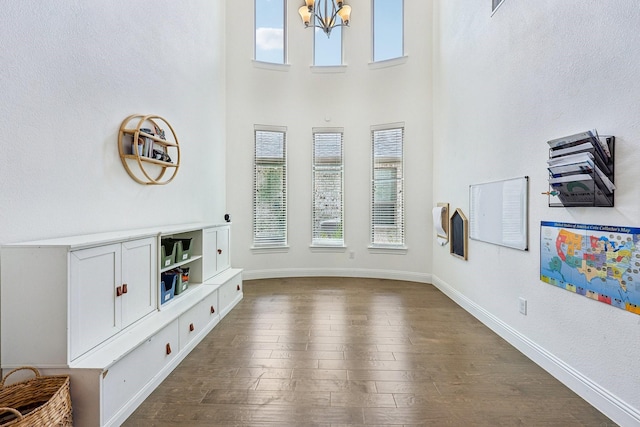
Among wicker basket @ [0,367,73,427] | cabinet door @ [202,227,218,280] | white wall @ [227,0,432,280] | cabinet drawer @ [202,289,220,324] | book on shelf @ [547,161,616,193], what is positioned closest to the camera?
wicker basket @ [0,367,73,427]

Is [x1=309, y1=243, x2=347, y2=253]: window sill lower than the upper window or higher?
lower

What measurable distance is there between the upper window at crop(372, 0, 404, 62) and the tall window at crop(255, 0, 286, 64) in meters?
1.70

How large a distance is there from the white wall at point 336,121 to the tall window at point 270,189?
124 mm

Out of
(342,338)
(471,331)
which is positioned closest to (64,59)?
(342,338)

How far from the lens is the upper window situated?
5555 mm

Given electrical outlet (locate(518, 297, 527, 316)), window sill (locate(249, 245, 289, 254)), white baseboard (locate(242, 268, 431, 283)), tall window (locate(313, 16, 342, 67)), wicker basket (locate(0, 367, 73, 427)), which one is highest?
tall window (locate(313, 16, 342, 67))

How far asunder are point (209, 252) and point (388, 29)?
4.94 m

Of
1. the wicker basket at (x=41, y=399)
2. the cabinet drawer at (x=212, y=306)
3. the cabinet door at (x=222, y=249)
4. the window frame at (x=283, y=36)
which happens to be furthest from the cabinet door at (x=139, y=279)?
the window frame at (x=283, y=36)

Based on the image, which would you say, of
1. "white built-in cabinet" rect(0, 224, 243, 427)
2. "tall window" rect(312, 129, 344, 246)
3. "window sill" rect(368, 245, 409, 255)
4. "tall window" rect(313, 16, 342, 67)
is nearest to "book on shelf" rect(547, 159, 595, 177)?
"white built-in cabinet" rect(0, 224, 243, 427)

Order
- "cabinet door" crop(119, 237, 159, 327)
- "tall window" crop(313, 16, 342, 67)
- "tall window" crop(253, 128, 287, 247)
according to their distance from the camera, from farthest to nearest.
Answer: "tall window" crop(313, 16, 342, 67), "tall window" crop(253, 128, 287, 247), "cabinet door" crop(119, 237, 159, 327)

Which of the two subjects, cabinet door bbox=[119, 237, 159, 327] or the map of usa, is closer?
the map of usa

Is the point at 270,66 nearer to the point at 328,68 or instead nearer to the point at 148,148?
the point at 328,68

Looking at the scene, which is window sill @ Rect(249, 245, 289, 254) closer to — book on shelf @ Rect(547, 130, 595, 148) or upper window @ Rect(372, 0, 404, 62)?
upper window @ Rect(372, 0, 404, 62)

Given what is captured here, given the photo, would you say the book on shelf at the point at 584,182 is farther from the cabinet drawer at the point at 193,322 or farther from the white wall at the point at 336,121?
the cabinet drawer at the point at 193,322
